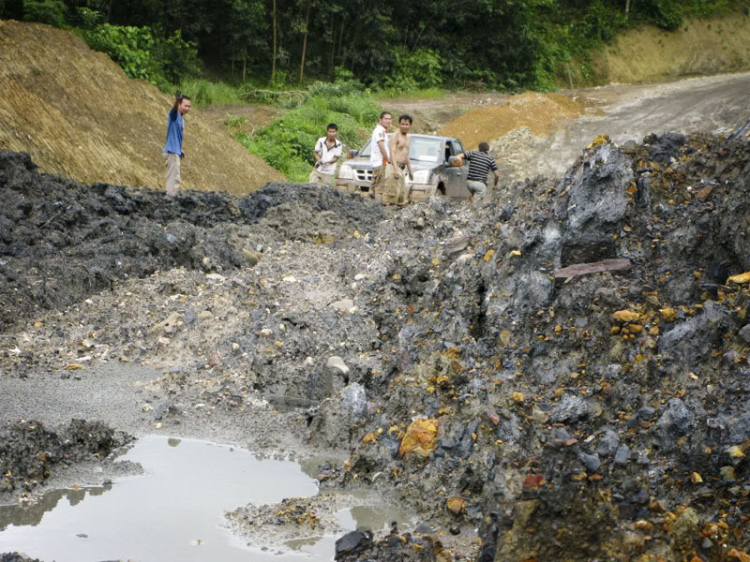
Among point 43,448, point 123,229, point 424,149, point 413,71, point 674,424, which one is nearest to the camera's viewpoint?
point 674,424

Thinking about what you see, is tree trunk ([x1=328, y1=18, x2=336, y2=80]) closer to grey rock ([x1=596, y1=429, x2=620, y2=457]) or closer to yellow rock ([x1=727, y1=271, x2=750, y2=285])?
yellow rock ([x1=727, y1=271, x2=750, y2=285])

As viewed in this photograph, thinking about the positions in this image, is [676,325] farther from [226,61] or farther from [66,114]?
[226,61]

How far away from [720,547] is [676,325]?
83.9 inches

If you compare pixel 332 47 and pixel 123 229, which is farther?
pixel 332 47

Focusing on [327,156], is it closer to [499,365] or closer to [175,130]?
[175,130]

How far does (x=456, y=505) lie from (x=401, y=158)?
9.53 metres

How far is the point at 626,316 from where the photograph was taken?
6.55m

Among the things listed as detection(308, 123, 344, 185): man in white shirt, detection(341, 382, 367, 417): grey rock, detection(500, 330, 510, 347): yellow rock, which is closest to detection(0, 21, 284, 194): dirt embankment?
detection(308, 123, 344, 185): man in white shirt

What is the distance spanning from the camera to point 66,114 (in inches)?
734

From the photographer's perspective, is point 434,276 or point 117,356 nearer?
point 117,356

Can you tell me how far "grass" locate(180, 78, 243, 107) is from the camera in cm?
2697

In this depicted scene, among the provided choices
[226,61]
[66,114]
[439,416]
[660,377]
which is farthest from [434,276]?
[226,61]

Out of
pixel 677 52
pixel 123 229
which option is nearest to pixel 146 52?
pixel 123 229

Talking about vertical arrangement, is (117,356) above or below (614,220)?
below
